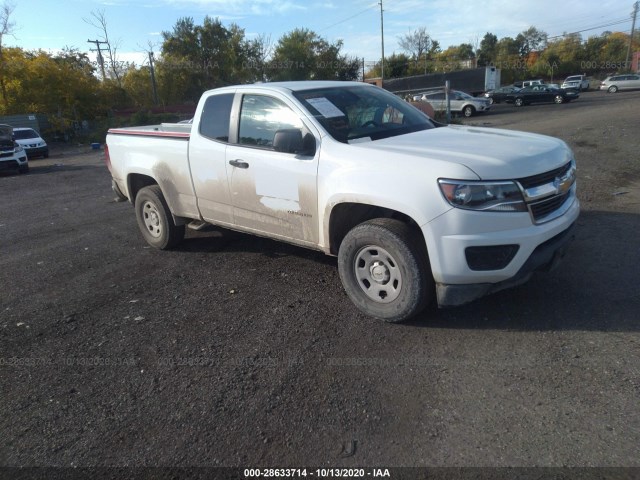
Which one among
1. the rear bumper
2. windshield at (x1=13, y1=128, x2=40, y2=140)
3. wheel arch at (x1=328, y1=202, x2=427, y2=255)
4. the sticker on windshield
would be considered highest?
the sticker on windshield

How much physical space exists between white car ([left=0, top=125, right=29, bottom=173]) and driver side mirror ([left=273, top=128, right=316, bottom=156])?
15.7m

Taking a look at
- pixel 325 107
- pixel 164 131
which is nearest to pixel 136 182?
pixel 164 131

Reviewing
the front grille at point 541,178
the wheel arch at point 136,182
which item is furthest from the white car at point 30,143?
the front grille at point 541,178

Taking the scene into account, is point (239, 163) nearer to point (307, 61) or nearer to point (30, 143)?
point (30, 143)

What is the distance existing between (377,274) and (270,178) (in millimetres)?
1336

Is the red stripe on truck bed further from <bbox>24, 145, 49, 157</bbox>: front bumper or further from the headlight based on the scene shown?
<bbox>24, 145, 49, 157</bbox>: front bumper

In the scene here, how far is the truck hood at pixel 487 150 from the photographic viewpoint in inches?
129

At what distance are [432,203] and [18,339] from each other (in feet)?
11.6

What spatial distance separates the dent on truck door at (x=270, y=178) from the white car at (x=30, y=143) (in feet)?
69.6

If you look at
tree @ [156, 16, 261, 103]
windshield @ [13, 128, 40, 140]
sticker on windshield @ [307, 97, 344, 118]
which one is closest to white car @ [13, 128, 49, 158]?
windshield @ [13, 128, 40, 140]

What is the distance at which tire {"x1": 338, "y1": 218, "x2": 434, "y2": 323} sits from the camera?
139 inches

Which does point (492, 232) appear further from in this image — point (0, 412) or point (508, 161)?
point (0, 412)

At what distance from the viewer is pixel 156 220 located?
19.7 ft

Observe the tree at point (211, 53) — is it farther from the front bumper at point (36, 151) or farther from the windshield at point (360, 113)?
the windshield at point (360, 113)
